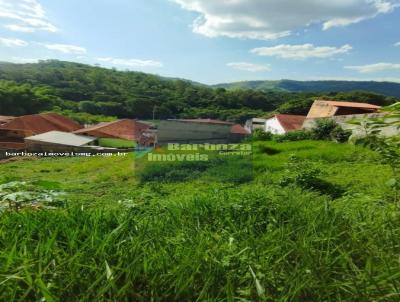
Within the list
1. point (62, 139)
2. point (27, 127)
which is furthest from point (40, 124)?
point (62, 139)

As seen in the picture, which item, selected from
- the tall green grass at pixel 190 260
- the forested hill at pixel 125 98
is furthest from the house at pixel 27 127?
the tall green grass at pixel 190 260

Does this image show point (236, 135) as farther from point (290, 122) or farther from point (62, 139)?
point (290, 122)

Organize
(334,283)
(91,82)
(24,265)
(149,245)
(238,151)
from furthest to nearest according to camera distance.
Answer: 1. (91,82)
2. (238,151)
3. (149,245)
4. (334,283)
5. (24,265)

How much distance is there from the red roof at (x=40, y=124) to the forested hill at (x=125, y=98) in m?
11.7

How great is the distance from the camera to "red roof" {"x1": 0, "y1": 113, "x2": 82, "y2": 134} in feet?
95.8

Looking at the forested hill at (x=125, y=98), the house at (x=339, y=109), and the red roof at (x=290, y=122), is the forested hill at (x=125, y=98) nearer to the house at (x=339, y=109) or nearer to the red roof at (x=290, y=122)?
the red roof at (x=290, y=122)

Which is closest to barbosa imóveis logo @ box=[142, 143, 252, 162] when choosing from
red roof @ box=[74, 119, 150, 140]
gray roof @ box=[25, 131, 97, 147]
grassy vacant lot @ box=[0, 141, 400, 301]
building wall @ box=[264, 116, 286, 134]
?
grassy vacant lot @ box=[0, 141, 400, 301]

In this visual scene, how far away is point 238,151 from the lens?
11961mm

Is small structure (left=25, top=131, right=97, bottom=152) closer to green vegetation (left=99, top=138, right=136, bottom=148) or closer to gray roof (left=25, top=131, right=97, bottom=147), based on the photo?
gray roof (left=25, top=131, right=97, bottom=147)

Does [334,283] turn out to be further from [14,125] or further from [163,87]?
[163,87]

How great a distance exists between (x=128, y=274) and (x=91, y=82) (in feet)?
255

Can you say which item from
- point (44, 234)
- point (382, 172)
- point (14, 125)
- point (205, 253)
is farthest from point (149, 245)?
point (14, 125)

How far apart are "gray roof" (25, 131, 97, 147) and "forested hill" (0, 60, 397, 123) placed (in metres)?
17.0

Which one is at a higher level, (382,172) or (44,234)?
(44,234)
